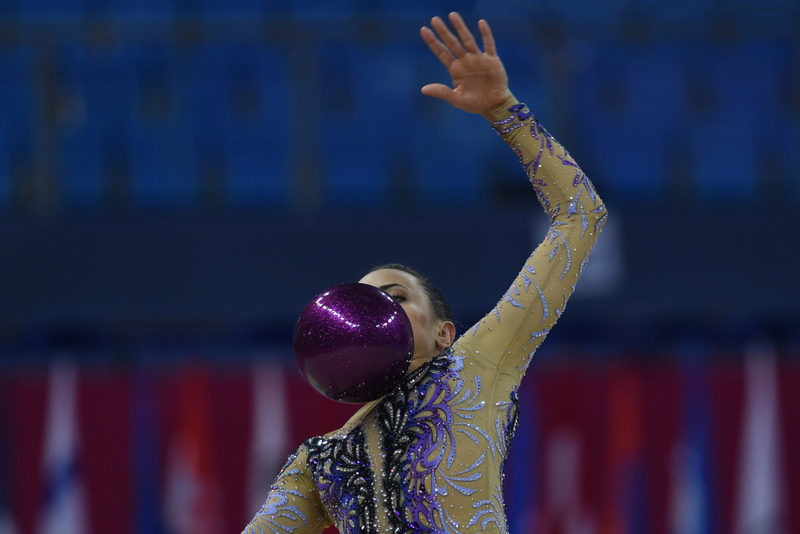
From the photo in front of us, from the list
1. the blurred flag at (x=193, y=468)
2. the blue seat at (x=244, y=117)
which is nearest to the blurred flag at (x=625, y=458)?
the blurred flag at (x=193, y=468)

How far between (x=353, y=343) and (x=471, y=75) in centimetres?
41

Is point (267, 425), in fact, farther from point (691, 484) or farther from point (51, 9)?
point (51, 9)

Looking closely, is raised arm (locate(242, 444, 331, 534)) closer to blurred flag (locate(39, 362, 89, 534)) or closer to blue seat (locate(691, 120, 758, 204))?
blurred flag (locate(39, 362, 89, 534))

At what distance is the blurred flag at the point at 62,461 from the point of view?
3713mm

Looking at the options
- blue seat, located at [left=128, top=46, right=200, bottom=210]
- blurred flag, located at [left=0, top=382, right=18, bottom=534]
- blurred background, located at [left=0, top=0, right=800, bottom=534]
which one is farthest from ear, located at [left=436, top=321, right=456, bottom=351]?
blue seat, located at [left=128, top=46, right=200, bottom=210]

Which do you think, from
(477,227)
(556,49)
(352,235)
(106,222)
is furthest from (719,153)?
(106,222)

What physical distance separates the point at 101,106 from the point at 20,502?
1.83 metres

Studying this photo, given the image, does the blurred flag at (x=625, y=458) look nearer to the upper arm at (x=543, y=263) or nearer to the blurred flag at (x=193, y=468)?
the blurred flag at (x=193, y=468)

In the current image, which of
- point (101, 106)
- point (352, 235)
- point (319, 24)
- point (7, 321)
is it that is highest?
point (319, 24)

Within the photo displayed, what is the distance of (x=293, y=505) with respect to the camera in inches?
53.1

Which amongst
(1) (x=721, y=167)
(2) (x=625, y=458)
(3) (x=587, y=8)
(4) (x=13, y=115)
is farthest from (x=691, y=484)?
(4) (x=13, y=115)

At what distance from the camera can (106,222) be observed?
4.03m

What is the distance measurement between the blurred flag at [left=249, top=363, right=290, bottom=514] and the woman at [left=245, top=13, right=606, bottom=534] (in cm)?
248

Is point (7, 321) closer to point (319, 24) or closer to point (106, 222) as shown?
Answer: point (106, 222)
